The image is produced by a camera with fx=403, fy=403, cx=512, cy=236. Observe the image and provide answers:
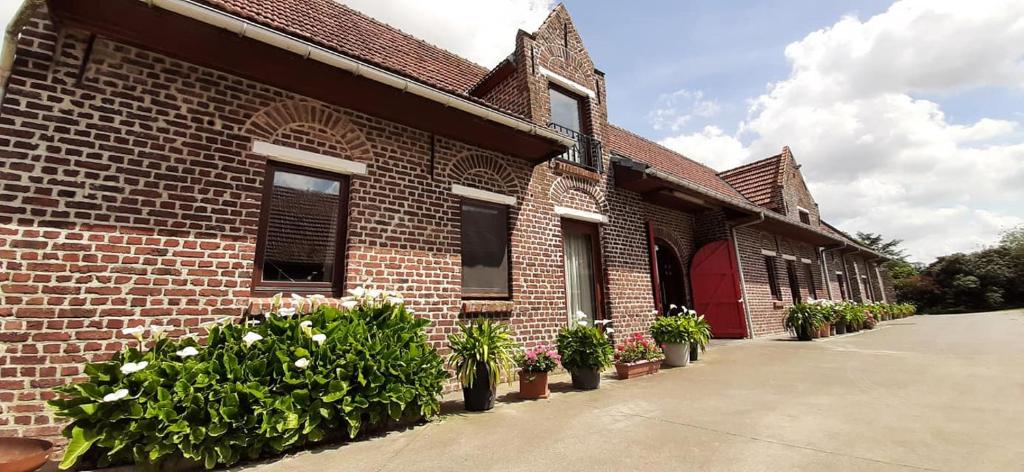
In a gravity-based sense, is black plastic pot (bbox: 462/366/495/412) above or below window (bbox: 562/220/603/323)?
below

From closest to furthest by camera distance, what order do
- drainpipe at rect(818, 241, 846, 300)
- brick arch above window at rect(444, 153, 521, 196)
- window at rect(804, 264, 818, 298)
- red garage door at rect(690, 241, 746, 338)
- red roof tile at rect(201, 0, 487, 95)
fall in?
1. red roof tile at rect(201, 0, 487, 95)
2. brick arch above window at rect(444, 153, 521, 196)
3. red garage door at rect(690, 241, 746, 338)
4. window at rect(804, 264, 818, 298)
5. drainpipe at rect(818, 241, 846, 300)

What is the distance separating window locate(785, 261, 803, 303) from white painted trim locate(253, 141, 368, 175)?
1312 centimetres

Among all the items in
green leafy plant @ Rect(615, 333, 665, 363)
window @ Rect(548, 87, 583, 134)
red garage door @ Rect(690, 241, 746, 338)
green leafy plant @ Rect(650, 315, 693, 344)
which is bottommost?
green leafy plant @ Rect(615, 333, 665, 363)

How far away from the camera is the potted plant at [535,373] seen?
4.63 metres

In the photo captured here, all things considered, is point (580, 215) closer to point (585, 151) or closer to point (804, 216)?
point (585, 151)

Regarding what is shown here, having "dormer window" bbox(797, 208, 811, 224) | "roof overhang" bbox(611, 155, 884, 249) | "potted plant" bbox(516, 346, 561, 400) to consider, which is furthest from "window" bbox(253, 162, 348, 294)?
"dormer window" bbox(797, 208, 811, 224)

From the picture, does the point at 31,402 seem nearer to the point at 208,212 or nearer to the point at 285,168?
the point at 208,212

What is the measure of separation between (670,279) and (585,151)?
4.80 meters

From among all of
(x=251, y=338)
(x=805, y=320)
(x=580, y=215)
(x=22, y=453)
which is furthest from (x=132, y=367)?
(x=805, y=320)

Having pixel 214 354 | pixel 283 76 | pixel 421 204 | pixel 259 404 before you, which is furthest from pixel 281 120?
pixel 259 404

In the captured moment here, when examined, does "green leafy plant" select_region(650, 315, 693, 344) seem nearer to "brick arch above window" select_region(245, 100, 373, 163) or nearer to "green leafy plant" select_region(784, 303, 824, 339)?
"green leafy plant" select_region(784, 303, 824, 339)

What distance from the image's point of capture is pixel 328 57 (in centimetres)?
405

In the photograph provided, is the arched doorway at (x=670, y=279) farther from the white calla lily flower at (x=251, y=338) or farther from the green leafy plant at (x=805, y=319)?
the white calla lily flower at (x=251, y=338)

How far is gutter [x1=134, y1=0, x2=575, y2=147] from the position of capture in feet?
11.1
